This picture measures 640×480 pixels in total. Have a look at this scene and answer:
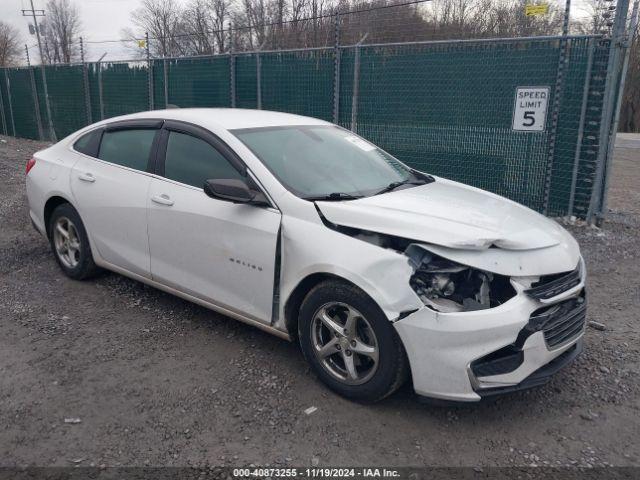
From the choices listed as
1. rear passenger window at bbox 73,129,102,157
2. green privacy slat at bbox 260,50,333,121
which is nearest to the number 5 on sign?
green privacy slat at bbox 260,50,333,121

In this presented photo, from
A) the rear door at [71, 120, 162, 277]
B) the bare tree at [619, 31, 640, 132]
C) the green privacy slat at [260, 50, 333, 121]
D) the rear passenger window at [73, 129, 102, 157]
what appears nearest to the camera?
the rear door at [71, 120, 162, 277]

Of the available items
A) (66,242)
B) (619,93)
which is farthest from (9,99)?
(619,93)

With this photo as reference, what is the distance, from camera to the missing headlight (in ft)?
9.73

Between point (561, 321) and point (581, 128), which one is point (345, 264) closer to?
point (561, 321)

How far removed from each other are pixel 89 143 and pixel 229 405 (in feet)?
9.60

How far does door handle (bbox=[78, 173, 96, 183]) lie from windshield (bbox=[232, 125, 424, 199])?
59.9 inches

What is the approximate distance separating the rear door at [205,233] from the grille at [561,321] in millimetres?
1564

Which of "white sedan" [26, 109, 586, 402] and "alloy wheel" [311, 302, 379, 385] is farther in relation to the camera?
"alloy wheel" [311, 302, 379, 385]

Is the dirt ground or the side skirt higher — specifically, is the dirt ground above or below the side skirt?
below

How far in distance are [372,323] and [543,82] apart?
17.8 feet

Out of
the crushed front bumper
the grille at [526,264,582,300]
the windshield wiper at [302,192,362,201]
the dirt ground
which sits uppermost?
the windshield wiper at [302,192,362,201]

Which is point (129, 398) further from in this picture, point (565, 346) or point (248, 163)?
point (565, 346)

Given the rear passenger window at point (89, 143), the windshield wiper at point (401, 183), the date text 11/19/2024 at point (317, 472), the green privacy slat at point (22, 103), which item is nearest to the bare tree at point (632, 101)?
the green privacy slat at point (22, 103)

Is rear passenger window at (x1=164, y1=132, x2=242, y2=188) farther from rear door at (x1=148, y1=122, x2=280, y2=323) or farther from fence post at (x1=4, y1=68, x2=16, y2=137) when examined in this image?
fence post at (x1=4, y1=68, x2=16, y2=137)
